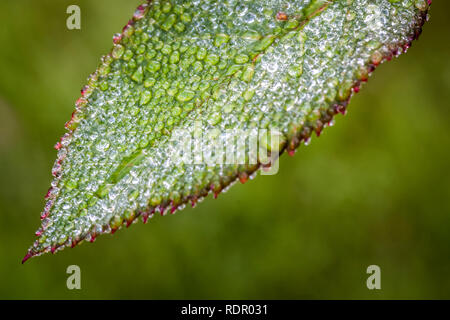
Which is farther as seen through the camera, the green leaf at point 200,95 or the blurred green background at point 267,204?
the blurred green background at point 267,204

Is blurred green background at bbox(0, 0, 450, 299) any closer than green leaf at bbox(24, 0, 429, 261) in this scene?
No

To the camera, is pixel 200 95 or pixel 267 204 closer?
pixel 200 95

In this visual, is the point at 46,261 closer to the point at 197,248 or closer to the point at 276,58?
the point at 197,248

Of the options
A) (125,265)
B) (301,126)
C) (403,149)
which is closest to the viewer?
(301,126)

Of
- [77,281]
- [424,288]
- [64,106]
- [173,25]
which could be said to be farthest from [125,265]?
[173,25]
